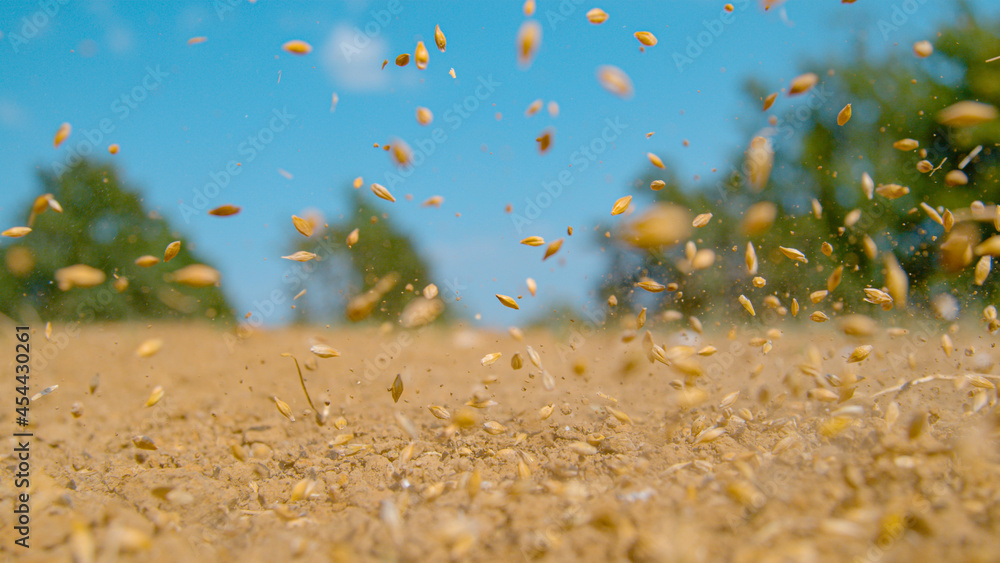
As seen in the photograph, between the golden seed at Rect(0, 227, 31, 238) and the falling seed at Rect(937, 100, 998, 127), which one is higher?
the falling seed at Rect(937, 100, 998, 127)

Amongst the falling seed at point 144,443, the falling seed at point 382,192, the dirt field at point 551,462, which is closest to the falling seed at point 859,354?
the dirt field at point 551,462

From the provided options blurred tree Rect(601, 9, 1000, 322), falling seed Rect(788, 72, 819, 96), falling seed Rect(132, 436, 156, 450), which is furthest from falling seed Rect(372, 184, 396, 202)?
blurred tree Rect(601, 9, 1000, 322)

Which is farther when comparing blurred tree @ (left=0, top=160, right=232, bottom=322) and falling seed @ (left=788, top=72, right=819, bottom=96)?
blurred tree @ (left=0, top=160, right=232, bottom=322)

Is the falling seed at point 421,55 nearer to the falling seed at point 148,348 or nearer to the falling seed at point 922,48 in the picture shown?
the falling seed at point 148,348

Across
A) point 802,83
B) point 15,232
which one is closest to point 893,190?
point 802,83

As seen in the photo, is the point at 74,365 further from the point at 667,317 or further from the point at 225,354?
the point at 667,317

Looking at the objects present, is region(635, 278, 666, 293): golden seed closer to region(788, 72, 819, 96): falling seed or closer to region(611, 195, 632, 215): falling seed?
region(611, 195, 632, 215): falling seed

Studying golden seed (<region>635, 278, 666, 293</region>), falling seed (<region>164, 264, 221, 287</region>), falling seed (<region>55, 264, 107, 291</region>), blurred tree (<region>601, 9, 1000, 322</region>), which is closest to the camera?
falling seed (<region>55, 264, 107, 291</region>)
